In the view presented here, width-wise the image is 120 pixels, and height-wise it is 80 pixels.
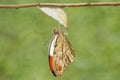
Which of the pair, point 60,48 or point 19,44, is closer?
point 60,48

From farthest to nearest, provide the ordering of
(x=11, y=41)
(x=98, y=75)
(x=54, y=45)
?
(x=11, y=41) → (x=98, y=75) → (x=54, y=45)

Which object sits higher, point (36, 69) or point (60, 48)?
point (60, 48)

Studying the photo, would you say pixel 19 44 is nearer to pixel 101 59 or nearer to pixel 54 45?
pixel 101 59

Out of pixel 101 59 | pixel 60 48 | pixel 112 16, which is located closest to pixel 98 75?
pixel 101 59

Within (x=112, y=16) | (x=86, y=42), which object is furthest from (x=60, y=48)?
(x=112, y=16)

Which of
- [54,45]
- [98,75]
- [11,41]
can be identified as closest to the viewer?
[54,45]

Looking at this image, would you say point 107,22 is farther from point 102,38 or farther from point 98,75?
point 98,75
